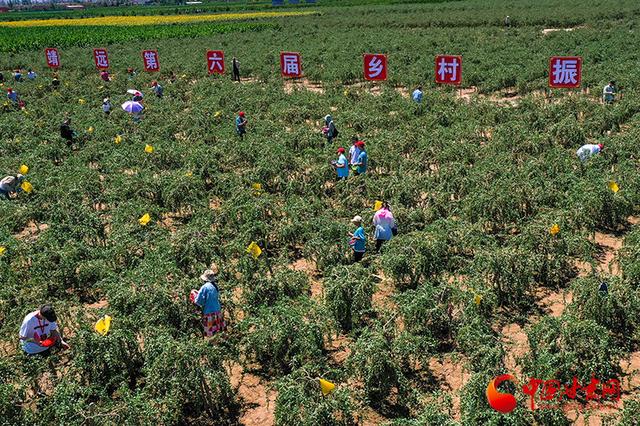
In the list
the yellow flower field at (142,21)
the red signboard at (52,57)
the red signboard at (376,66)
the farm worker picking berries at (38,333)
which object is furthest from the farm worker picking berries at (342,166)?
the yellow flower field at (142,21)

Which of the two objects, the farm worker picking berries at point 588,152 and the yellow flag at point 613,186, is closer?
the yellow flag at point 613,186

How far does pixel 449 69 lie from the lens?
19328 mm

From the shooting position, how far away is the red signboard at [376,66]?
20.4 metres

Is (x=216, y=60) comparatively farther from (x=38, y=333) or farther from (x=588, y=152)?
(x=38, y=333)

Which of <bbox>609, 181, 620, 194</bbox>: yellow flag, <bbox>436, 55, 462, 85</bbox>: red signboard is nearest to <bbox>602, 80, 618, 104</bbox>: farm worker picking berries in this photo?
<bbox>436, 55, 462, 85</bbox>: red signboard

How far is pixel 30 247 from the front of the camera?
9.41 meters

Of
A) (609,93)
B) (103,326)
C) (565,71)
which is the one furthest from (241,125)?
(609,93)

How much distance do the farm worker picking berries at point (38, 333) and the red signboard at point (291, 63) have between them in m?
17.6

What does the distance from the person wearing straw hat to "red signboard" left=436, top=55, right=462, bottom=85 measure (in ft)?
47.8

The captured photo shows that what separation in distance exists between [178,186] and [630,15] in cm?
4323

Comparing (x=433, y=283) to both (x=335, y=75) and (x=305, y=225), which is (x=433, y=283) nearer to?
(x=305, y=225)

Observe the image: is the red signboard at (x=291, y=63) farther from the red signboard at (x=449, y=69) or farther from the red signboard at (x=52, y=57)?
the red signboard at (x=52, y=57)

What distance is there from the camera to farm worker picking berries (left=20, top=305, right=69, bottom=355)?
6.92m

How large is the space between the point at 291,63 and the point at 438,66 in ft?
21.4
